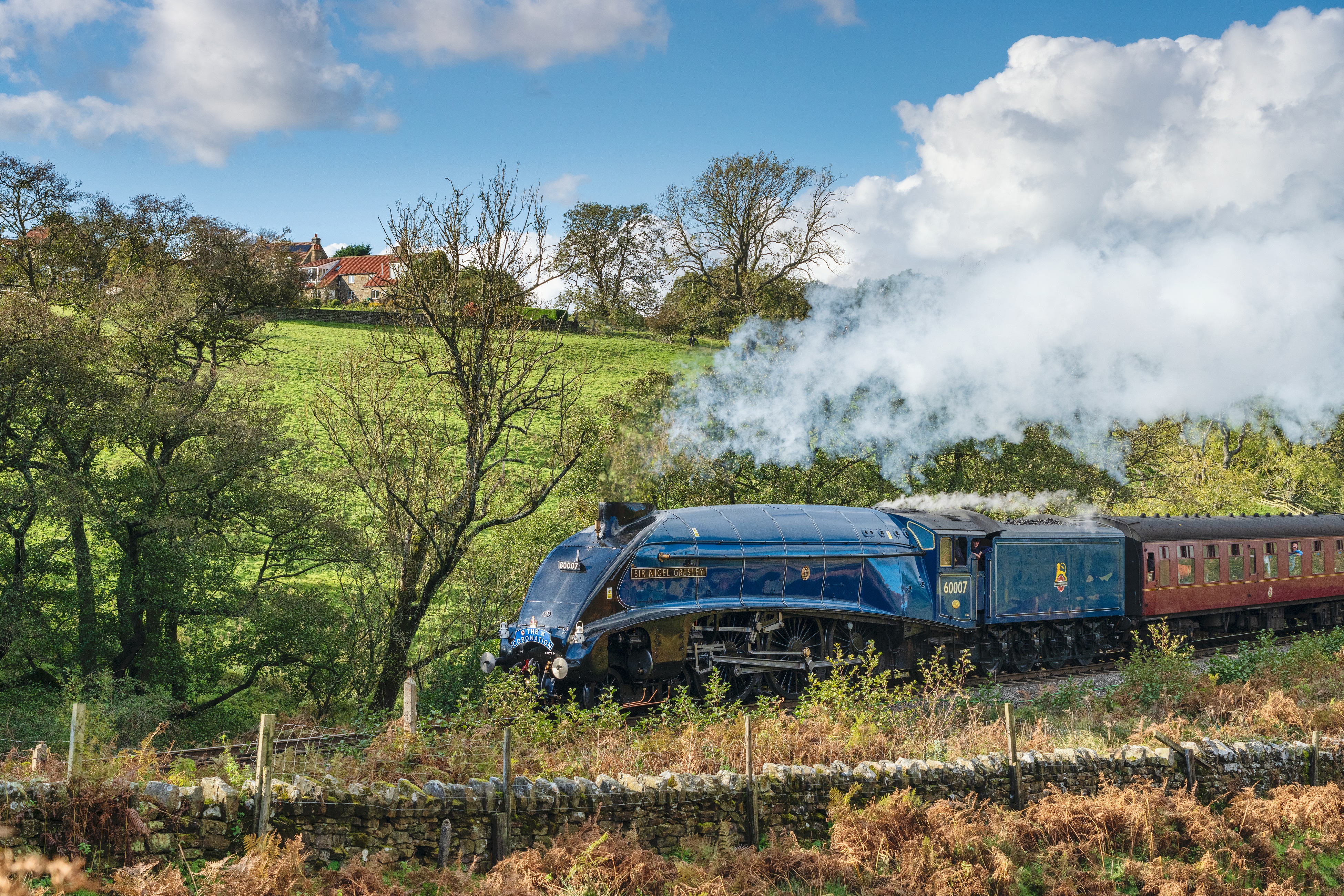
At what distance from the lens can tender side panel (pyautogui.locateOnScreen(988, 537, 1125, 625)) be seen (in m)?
19.2

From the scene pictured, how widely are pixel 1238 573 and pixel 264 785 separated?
24117 mm

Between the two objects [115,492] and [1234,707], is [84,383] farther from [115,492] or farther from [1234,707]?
[1234,707]

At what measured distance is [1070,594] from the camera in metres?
20.7

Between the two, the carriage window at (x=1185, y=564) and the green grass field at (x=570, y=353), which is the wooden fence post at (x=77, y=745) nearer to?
the carriage window at (x=1185, y=564)

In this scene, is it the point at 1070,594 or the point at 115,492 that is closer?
the point at 115,492

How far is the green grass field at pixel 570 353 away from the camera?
143 ft

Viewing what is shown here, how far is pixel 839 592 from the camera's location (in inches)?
648

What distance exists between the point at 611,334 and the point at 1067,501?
33917mm

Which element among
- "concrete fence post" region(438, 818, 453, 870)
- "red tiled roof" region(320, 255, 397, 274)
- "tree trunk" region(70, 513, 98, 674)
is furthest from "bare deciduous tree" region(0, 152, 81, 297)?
"red tiled roof" region(320, 255, 397, 274)

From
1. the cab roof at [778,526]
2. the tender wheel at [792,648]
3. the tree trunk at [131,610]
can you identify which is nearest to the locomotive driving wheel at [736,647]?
the tender wheel at [792,648]

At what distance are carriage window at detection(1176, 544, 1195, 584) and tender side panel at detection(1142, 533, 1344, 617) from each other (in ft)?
0.06

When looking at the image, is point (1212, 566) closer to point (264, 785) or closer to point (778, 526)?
point (778, 526)

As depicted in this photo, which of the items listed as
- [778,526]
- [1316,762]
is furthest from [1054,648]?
[778,526]

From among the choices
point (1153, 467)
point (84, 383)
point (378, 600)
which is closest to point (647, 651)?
point (378, 600)
